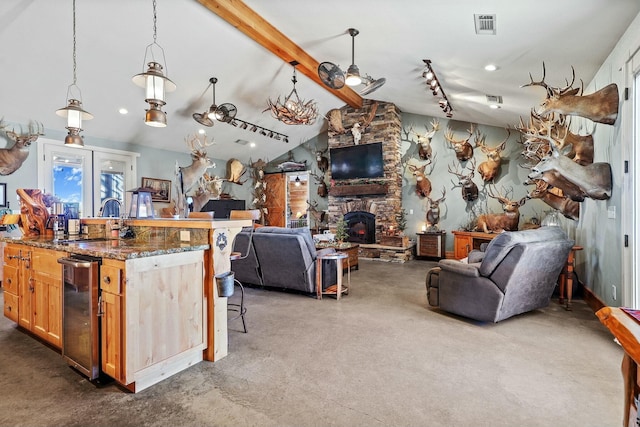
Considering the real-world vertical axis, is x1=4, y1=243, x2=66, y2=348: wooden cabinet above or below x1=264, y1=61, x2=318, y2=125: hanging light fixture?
below

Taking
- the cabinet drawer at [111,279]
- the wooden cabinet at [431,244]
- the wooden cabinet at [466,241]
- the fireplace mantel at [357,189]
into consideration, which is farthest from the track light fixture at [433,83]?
the cabinet drawer at [111,279]

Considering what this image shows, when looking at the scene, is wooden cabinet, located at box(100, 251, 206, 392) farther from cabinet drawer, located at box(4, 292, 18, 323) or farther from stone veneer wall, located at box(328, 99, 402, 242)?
stone veneer wall, located at box(328, 99, 402, 242)

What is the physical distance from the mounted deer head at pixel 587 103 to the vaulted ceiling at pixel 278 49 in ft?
1.38

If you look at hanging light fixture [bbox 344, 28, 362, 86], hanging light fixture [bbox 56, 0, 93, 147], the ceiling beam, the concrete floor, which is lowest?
the concrete floor

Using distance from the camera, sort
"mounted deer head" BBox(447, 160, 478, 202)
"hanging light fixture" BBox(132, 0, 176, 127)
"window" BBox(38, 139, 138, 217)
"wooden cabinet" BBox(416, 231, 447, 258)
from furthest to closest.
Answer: "wooden cabinet" BBox(416, 231, 447, 258)
"mounted deer head" BBox(447, 160, 478, 202)
"window" BBox(38, 139, 138, 217)
"hanging light fixture" BBox(132, 0, 176, 127)

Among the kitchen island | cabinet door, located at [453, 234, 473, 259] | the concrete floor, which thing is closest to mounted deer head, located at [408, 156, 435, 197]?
cabinet door, located at [453, 234, 473, 259]

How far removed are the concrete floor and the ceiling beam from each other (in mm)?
3826

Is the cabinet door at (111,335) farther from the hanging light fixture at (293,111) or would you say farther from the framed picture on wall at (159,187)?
the framed picture on wall at (159,187)

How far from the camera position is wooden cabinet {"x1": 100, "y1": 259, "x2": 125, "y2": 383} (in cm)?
208

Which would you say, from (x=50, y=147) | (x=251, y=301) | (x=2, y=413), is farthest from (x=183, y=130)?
(x=2, y=413)

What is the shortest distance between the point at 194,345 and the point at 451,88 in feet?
17.2

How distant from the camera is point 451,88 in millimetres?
5293

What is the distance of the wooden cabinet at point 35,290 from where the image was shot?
261 centimetres

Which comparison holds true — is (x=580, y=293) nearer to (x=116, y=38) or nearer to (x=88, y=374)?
(x=88, y=374)
